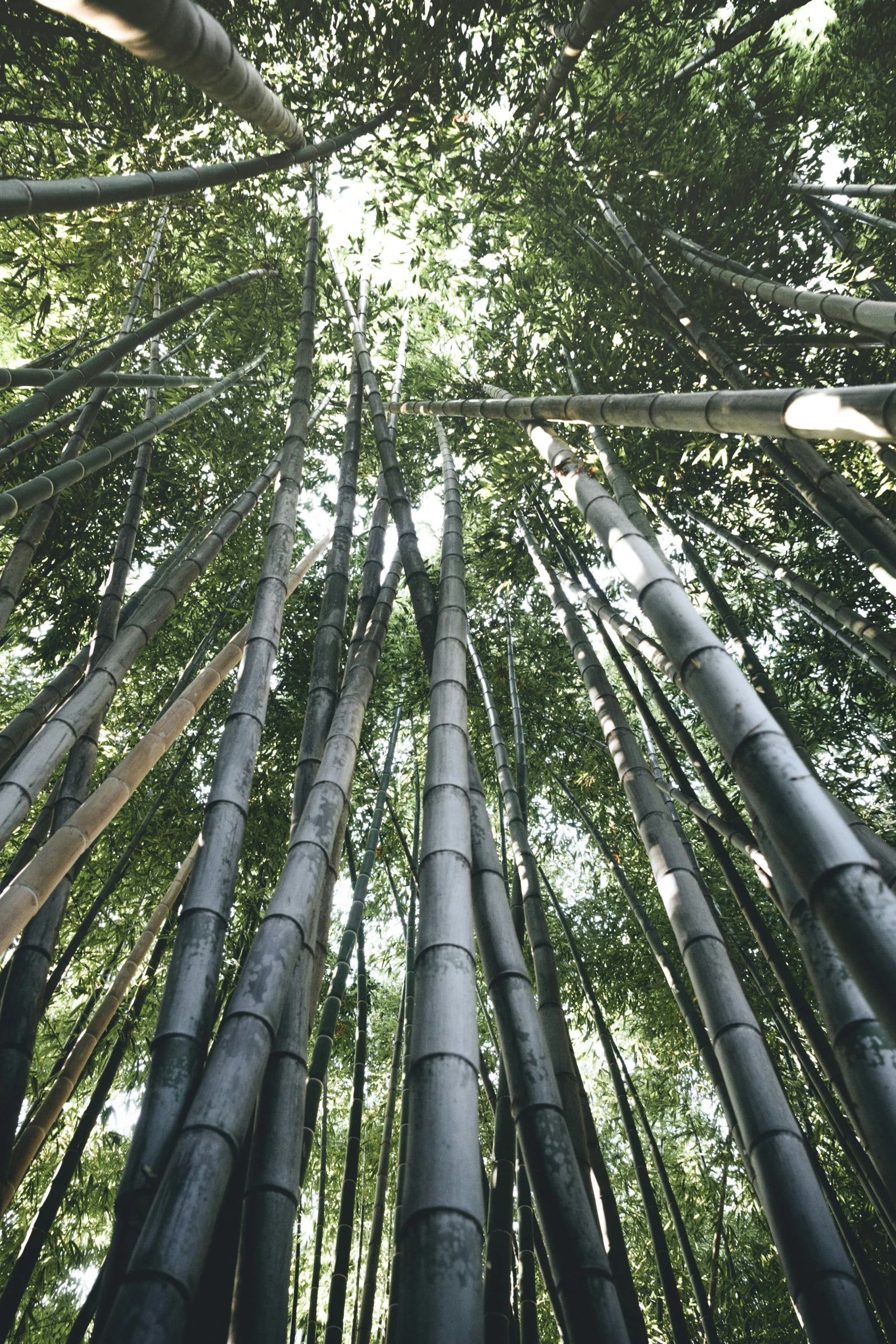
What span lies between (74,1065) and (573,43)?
4563 mm

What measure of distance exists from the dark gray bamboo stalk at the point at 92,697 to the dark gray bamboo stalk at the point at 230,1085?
1.02m

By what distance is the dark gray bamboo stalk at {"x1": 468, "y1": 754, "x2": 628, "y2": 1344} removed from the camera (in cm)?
107

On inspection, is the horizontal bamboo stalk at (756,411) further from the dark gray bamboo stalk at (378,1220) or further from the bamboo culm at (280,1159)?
the dark gray bamboo stalk at (378,1220)

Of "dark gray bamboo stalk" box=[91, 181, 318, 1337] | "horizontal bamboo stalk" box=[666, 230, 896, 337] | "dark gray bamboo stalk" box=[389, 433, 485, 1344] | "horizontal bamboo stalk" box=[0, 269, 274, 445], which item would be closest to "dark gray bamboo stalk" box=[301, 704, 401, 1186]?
"dark gray bamboo stalk" box=[91, 181, 318, 1337]

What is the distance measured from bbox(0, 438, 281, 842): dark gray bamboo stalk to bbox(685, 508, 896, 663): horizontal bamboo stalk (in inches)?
103

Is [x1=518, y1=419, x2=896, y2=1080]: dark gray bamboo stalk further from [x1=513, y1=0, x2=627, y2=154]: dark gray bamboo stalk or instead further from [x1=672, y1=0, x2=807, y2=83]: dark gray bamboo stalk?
[x1=672, y1=0, x2=807, y2=83]: dark gray bamboo stalk

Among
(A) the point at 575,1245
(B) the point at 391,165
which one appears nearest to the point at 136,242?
(B) the point at 391,165

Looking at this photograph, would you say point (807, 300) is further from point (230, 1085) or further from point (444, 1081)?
point (230, 1085)

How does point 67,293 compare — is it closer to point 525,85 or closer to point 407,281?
point 407,281

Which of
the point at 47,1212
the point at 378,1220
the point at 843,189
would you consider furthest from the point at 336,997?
the point at 843,189

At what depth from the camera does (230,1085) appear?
104cm

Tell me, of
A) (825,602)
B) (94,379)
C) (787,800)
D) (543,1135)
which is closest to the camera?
(787,800)

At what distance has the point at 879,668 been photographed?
2973 mm

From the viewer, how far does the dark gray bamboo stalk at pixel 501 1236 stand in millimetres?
1597
